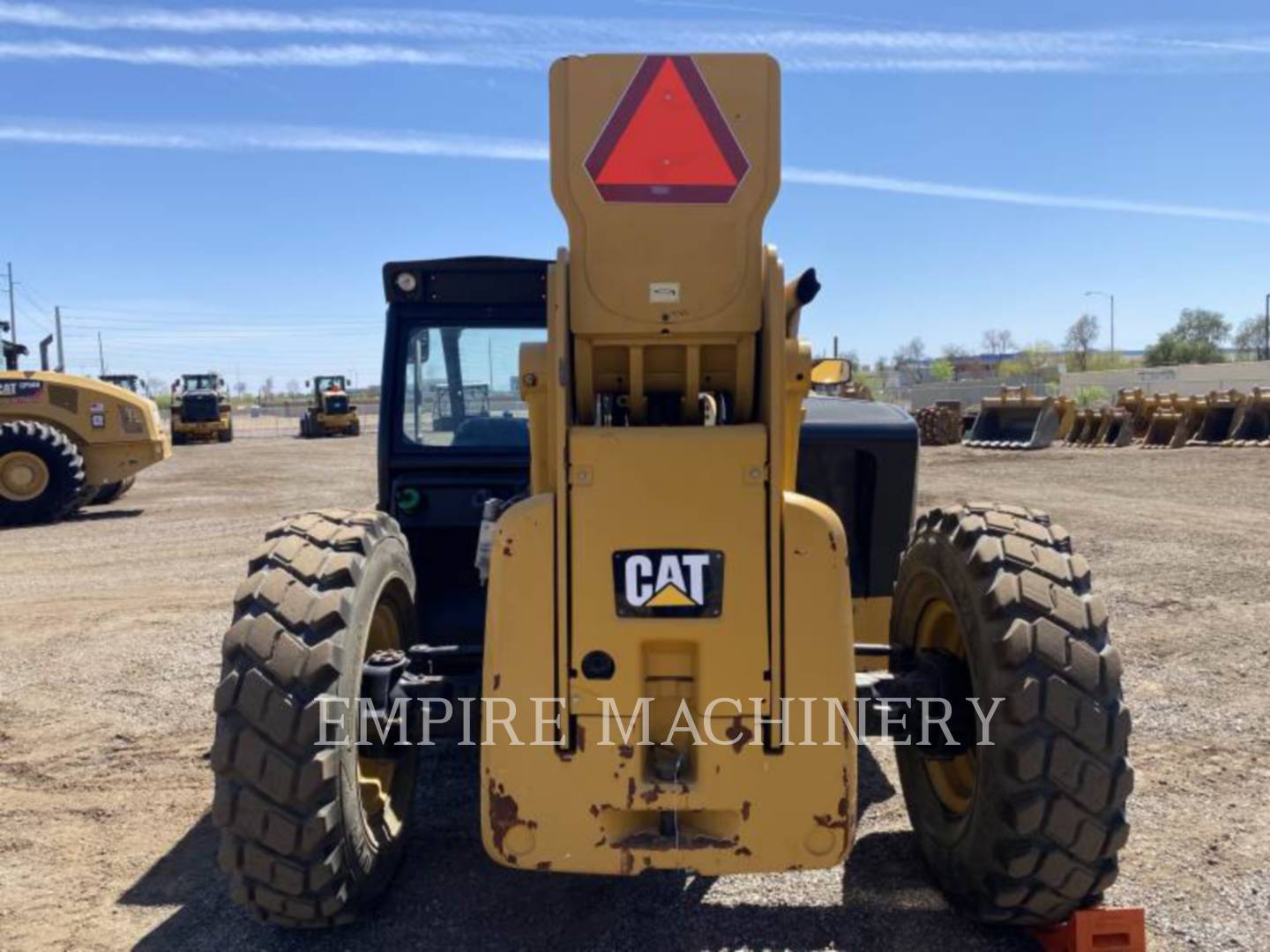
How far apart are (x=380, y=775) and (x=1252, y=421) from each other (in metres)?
25.6

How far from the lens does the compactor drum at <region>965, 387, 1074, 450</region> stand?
26.6 m

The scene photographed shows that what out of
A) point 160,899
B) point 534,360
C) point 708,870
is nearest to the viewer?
point 708,870

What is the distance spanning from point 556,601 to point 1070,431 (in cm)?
2752

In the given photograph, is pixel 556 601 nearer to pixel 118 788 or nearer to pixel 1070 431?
pixel 118 788

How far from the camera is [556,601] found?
10.0 ft

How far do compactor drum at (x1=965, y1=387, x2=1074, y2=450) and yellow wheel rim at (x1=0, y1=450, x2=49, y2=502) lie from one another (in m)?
21.6

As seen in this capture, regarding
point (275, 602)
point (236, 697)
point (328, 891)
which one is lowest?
point (328, 891)

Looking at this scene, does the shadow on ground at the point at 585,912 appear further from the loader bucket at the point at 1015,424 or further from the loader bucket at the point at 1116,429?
the loader bucket at the point at 1116,429

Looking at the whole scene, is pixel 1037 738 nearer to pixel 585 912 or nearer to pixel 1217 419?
pixel 585 912

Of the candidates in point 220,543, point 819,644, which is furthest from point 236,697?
point 220,543

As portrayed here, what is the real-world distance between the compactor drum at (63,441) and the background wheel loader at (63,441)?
0.01 metres

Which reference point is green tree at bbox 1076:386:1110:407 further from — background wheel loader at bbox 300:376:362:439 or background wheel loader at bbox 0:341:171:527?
background wheel loader at bbox 0:341:171:527

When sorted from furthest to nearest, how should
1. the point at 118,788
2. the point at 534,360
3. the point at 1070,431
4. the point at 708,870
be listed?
the point at 1070,431, the point at 118,788, the point at 534,360, the point at 708,870

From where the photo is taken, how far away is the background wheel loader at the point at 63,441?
15.2 metres
